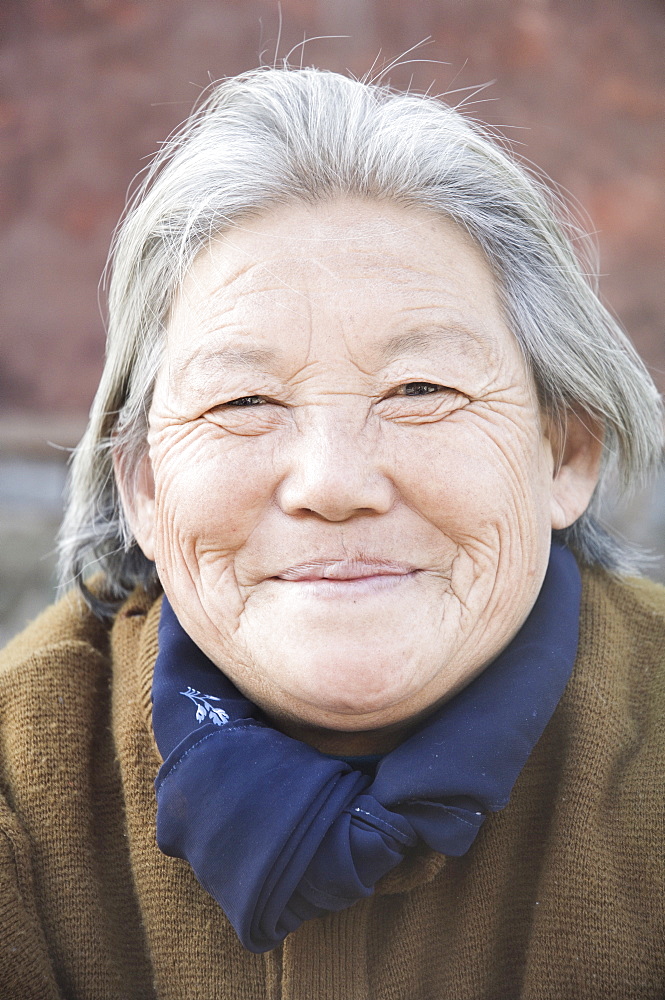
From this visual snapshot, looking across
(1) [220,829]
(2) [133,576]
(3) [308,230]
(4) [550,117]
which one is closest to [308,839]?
(1) [220,829]

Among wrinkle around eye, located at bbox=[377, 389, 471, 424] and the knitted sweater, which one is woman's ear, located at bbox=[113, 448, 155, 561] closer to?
the knitted sweater

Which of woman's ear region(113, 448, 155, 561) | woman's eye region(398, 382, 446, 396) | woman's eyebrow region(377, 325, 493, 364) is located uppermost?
woman's eyebrow region(377, 325, 493, 364)

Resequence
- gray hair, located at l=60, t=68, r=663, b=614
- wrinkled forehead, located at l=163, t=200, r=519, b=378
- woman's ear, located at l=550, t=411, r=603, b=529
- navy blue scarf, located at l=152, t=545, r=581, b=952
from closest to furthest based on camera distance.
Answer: navy blue scarf, located at l=152, t=545, r=581, b=952
wrinkled forehead, located at l=163, t=200, r=519, b=378
gray hair, located at l=60, t=68, r=663, b=614
woman's ear, located at l=550, t=411, r=603, b=529

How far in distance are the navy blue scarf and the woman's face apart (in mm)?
90

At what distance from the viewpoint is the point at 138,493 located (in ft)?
6.79

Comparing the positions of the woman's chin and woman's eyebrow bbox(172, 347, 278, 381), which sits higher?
woman's eyebrow bbox(172, 347, 278, 381)

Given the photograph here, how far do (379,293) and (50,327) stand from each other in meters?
3.15

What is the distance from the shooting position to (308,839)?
4.93 feet

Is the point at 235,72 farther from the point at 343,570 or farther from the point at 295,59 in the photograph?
the point at 343,570

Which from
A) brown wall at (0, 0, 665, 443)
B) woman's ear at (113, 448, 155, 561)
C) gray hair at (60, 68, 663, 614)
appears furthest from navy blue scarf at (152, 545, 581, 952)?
brown wall at (0, 0, 665, 443)

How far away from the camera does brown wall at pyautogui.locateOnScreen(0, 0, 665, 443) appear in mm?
3537

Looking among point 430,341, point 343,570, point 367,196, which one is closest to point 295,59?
point 367,196

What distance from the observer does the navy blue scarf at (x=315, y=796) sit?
151 centimetres

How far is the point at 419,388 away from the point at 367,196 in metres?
0.41
